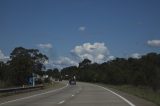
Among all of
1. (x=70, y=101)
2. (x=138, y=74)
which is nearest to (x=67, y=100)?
(x=70, y=101)

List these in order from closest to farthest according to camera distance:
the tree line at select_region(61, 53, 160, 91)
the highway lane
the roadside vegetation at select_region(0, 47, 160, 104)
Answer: the highway lane < the roadside vegetation at select_region(0, 47, 160, 104) < the tree line at select_region(61, 53, 160, 91)

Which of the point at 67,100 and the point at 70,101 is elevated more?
the point at 67,100

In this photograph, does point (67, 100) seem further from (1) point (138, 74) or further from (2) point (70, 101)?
(1) point (138, 74)

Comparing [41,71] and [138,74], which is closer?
[41,71]

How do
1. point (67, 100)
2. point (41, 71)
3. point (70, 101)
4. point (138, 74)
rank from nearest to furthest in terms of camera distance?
point (70, 101) → point (67, 100) → point (41, 71) → point (138, 74)

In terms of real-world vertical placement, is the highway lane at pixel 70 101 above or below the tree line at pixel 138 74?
below

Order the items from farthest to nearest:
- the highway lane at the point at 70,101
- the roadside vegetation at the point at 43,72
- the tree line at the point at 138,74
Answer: the tree line at the point at 138,74 → the roadside vegetation at the point at 43,72 → the highway lane at the point at 70,101

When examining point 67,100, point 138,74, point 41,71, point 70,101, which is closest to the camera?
point 70,101

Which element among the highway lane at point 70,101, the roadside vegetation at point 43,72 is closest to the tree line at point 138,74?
the roadside vegetation at point 43,72

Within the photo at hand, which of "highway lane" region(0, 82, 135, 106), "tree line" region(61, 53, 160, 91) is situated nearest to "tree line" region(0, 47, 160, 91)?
"tree line" region(61, 53, 160, 91)

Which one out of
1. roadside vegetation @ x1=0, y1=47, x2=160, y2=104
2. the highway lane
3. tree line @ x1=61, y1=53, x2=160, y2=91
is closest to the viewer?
the highway lane

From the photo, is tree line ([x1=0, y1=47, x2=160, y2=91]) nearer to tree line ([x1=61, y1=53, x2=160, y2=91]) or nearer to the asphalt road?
tree line ([x1=61, y1=53, x2=160, y2=91])

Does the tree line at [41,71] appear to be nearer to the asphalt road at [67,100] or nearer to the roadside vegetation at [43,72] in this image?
the roadside vegetation at [43,72]

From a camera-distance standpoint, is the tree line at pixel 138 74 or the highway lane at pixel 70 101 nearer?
the highway lane at pixel 70 101
